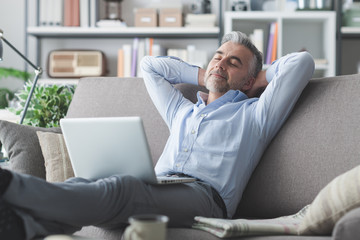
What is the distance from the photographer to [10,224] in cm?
112

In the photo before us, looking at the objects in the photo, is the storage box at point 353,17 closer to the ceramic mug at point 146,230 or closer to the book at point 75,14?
the book at point 75,14

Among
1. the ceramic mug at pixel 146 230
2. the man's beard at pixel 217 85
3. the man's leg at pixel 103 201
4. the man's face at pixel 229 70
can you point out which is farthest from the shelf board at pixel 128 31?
the ceramic mug at pixel 146 230

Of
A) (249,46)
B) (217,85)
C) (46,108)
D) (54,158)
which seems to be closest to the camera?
(54,158)

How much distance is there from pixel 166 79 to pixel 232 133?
1.70 feet

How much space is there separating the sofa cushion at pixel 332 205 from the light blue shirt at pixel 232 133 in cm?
44

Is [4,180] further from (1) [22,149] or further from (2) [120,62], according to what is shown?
(2) [120,62]

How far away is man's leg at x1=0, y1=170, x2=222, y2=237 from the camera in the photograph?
1167 millimetres

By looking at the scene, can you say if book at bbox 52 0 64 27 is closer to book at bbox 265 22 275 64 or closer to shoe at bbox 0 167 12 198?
book at bbox 265 22 275 64

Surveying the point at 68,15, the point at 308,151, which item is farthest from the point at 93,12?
the point at 308,151

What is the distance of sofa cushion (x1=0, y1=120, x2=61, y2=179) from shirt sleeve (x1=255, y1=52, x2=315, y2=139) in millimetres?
Answer: 882

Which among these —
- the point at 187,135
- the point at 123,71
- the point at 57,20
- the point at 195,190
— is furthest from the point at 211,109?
the point at 57,20

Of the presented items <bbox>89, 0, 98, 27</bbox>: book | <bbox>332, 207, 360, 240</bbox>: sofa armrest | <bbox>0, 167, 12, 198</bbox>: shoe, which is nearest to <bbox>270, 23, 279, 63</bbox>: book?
<bbox>89, 0, 98, 27</bbox>: book

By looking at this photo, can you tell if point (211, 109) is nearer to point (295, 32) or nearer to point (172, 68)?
point (172, 68)

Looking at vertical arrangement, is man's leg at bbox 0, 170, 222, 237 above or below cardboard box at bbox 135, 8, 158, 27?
below
